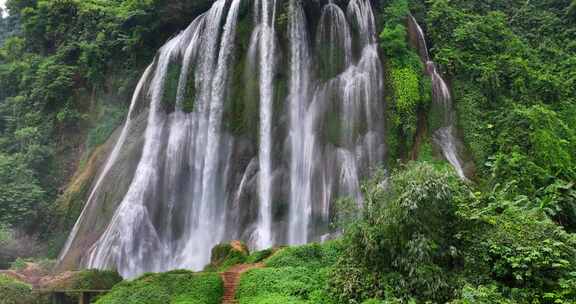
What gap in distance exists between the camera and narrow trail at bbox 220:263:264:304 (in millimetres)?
12508

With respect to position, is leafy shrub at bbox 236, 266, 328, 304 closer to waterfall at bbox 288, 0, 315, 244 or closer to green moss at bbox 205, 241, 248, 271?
green moss at bbox 205, 241, 248, 271

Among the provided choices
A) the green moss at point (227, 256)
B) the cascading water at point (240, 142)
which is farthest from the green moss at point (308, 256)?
the cascading water at point (240, 142)

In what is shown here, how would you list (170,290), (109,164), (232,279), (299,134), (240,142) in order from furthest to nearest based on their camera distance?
(109,164)
(240,142)
(299,134)
(232,279)
(170,290)

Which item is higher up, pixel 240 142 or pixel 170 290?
pixel 240 142

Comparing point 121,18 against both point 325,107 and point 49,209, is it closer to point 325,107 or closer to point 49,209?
point 49,209

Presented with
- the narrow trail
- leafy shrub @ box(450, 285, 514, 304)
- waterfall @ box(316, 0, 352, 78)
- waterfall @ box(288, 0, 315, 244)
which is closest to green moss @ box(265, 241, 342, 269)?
the narrow trail

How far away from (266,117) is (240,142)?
1800 mm

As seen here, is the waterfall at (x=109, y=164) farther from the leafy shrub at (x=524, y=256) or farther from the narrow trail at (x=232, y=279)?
the leafy shrub at (x=524, y=256)

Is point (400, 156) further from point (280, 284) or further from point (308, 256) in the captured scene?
point (280, 284)

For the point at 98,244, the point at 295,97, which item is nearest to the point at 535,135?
the point at 295,97

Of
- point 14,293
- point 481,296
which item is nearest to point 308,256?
point 481,296

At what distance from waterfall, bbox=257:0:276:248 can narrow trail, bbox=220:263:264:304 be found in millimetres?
4869

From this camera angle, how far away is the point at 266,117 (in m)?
22.3

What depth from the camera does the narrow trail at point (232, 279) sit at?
1251cm
